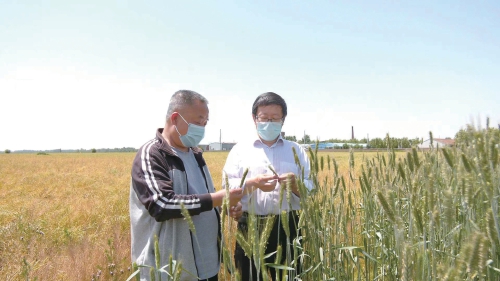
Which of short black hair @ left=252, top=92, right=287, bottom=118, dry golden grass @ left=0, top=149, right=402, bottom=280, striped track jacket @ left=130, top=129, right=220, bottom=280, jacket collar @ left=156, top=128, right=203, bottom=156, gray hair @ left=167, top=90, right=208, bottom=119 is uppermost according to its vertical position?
short black hair @ left=252, top=92, right=287, bottom=118

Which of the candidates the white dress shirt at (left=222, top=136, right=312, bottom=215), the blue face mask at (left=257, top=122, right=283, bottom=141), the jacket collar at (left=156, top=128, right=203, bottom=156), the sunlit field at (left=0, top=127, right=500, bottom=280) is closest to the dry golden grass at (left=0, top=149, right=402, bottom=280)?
the sunlit field at (left=0, top=127, right=500, bottom=280)

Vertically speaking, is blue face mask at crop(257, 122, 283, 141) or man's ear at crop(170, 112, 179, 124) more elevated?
man's ear at crop(170, 112, 179, 124)

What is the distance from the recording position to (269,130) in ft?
7.40

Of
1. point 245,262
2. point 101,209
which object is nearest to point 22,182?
point 101,209

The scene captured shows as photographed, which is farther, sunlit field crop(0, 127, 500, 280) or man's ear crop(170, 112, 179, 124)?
man's ear crop(170, 112, 179, 124)

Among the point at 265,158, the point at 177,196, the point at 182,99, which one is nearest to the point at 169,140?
the point at 182,99

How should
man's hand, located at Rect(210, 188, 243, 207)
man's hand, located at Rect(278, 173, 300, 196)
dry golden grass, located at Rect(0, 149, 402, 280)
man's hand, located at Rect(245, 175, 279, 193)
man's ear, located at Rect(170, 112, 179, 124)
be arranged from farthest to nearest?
dry golden grass, located at Rect(0, 149, 402, 280) → man's ear, located at Rect(170, 112, 179, 124) → man's hand, located at Rect(245, 175, 279, 193) → man's hand, located at Rect(210, 188, 243, 207) → man's hand, located at Rect(278, 173, 300, 196)

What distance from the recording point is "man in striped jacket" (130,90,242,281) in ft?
4.85

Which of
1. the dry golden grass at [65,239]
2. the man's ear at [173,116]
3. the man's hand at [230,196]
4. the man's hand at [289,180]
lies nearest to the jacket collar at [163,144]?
the man's ear at [173,116]

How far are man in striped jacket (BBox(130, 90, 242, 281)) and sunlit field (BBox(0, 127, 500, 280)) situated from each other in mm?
217

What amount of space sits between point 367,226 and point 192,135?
3.43 feet

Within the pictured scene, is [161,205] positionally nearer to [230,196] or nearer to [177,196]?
[177,196]

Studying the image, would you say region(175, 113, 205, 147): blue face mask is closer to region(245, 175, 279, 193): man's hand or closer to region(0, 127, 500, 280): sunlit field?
region(245, 175, 279, 193): man's hand

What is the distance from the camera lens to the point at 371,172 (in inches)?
65.1
